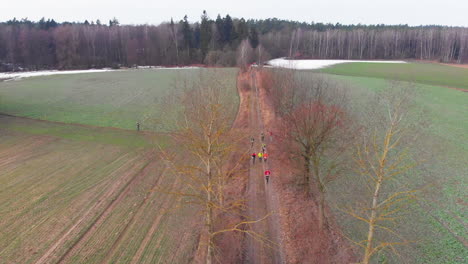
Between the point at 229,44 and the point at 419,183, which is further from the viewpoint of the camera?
the point at 229,44

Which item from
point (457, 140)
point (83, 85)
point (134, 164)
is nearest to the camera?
point (134, 164)

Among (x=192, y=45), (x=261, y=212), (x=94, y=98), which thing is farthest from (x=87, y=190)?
(x=192, y=45)

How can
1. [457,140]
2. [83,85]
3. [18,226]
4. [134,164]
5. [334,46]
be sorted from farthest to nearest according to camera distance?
[334,46] < [83,85] < [457,140] < [134,164] < [18,226]

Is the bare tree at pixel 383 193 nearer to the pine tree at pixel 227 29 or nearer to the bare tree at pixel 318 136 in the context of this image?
the bare tree at pixel 318 136

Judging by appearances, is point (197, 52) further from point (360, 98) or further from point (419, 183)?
point (419, 183)

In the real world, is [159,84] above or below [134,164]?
above


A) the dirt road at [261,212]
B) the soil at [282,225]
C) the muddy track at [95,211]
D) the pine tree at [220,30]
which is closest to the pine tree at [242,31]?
the pine tree at [220,30]

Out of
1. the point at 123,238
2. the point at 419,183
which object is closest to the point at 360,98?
the point at 419,183
